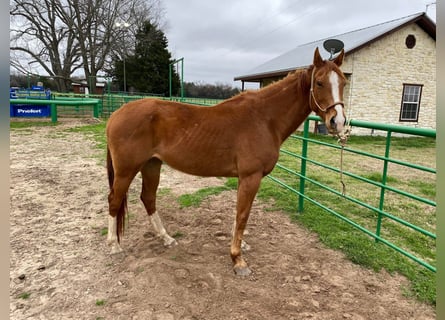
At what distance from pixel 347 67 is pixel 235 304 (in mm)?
10768

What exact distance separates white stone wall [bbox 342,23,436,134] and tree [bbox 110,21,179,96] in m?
19.5

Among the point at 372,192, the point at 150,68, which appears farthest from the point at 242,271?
the point at 150,68

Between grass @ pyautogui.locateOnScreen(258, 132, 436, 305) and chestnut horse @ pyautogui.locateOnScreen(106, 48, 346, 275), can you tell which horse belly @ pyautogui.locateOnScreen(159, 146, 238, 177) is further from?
grass @ pyautogui.locateOnScreen(258, 132, 436, 305)

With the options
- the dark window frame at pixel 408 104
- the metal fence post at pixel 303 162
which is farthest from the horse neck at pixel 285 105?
the dark window frame at pixel 408 104

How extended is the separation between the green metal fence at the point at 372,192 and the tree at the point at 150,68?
2365 cm

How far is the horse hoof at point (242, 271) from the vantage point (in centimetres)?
241

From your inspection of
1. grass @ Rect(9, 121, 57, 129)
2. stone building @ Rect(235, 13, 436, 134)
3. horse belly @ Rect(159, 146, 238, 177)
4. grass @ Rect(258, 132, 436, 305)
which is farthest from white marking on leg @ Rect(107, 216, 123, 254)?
stone building @ Rect(235, 13, 436, 134)

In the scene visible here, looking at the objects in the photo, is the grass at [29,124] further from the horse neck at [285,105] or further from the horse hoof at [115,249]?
the horse neck at [285,105]

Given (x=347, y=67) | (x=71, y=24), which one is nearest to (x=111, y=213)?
(x=347, y=67)

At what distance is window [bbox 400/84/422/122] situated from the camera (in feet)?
38.6

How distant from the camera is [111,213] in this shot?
8.85 feet

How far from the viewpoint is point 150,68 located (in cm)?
2772

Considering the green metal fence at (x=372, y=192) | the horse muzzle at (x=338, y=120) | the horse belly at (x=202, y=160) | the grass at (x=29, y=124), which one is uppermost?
the horse muzzle at (x=338, y=120)

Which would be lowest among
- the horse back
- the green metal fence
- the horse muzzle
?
the green metal fence
